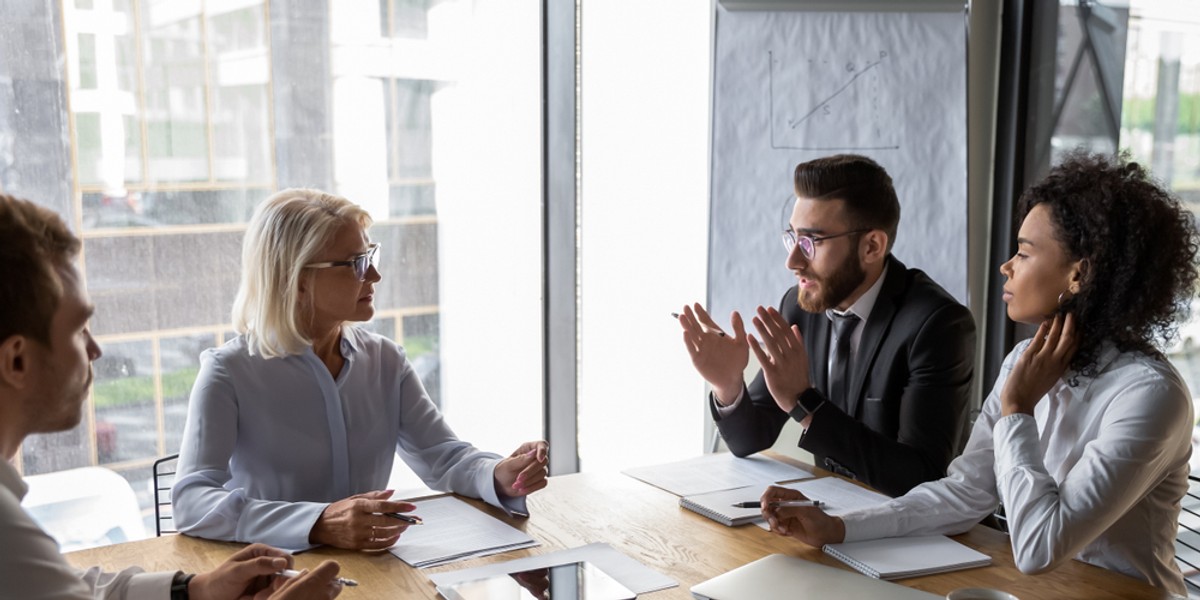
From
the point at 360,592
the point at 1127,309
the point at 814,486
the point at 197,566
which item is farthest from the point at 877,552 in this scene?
the point at 197,566

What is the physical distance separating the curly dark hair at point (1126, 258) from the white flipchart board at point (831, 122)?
126 centimetres

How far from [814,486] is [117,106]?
2334 mm

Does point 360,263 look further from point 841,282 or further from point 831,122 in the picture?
point 831,122

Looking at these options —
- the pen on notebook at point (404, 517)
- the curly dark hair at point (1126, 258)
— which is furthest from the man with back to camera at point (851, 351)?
the pen on notebook at point (404, 517)

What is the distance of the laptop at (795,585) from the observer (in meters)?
1.63

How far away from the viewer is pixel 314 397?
7.41 ft

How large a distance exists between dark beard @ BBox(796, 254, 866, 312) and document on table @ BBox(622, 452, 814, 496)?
48 centimetres

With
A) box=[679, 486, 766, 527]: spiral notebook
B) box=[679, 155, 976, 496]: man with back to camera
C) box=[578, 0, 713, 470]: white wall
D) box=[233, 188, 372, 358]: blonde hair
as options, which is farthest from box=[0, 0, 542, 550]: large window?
box=[679, 486, 766, 527]: spiral notebook

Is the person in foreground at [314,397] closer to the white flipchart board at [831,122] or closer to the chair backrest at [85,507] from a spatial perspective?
the chair backrest at [85,507]

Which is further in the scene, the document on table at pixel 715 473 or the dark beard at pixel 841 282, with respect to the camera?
the dark beard at pixel 841 282

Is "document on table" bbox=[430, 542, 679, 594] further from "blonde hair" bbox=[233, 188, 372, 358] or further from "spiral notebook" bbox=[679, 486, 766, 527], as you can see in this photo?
"blonde hair" bbox=[233, 188, 372, 358]

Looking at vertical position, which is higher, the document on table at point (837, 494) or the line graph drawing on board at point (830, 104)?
the line graph drawing on board at point (830, 104)

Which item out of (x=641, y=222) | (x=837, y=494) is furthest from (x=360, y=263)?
(x=641, y=222)

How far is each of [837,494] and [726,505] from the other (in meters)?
0.26
